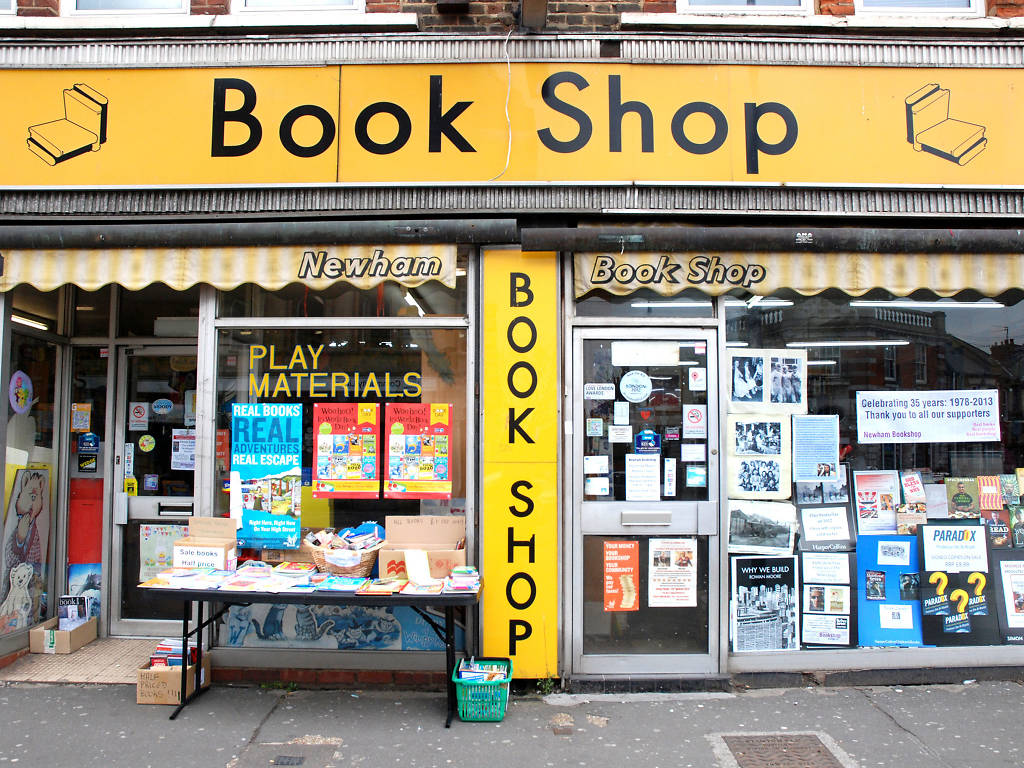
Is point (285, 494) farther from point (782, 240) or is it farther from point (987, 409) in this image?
point (987, 409)

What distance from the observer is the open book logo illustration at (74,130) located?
5086 millimetres

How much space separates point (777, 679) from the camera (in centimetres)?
491

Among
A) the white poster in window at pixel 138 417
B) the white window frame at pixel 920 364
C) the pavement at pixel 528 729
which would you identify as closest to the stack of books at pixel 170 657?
the pavement at pixel 528 729

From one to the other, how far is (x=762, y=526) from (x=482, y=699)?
2340mm

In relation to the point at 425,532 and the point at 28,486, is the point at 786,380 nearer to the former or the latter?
the point at 425,532

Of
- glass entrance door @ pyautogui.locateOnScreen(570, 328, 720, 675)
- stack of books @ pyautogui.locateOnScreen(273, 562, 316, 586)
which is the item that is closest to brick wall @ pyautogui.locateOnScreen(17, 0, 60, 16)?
stack of books @ pyautogui.locateOnScreen(273, 562, 316, 586)

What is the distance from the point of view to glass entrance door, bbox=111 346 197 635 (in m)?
5.87

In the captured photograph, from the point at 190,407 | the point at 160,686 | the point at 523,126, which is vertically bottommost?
the point at 160,686

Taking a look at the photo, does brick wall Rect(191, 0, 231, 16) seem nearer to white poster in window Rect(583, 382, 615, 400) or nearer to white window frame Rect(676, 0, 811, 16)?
white window frame Rect(676, 0, 811, 16)

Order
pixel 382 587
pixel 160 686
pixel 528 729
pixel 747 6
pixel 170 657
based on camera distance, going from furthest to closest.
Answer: pixel 747 6 → pixel 170 657 → pixel 160 686 → pixel 382 587 → pixel 528 729

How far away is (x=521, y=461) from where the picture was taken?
4809mm

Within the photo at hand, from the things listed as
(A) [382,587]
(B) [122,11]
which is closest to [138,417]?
(A) [382,587]

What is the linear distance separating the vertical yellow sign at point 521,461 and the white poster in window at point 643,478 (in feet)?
1.84

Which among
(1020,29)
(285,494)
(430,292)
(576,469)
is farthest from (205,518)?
(1020,29)
